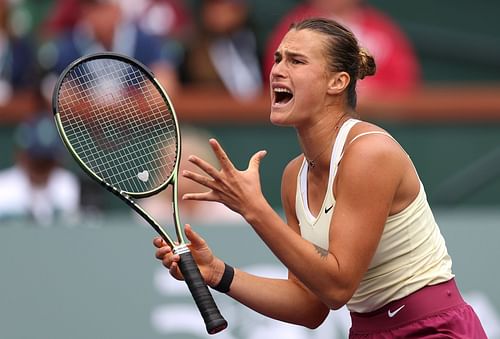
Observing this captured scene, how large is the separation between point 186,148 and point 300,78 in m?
2.92

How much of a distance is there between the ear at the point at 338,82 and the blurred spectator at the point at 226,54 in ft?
13.4

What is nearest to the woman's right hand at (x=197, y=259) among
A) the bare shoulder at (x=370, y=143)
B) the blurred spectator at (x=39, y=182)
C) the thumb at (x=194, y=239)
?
the thumb at (x=194, y=239)

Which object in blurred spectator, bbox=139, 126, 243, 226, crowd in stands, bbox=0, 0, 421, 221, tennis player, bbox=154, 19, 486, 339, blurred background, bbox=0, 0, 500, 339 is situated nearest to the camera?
tennis player, bbox=154, 19, 486, 339

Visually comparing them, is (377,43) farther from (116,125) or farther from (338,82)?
(338,82)

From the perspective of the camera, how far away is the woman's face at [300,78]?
3.88m

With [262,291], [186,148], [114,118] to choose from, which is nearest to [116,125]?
[114,118]

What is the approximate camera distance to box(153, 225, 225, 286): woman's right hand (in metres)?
3.89

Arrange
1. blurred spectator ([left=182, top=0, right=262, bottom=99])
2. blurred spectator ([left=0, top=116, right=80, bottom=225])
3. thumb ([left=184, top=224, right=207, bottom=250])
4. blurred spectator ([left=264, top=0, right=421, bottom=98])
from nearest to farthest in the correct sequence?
thumb ([left=184, top=224, right=207, bottom=250]) < blurred spectator ([left=0, top=116, right=80, bottom=225]) < blurred spectator ([left=264, top=0, right=421, bottom=98]) < blurred spectator ([left=182, top=0, right=262, bottom=99])

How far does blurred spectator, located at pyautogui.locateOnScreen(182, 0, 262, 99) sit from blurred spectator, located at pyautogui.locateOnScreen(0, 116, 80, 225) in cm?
127

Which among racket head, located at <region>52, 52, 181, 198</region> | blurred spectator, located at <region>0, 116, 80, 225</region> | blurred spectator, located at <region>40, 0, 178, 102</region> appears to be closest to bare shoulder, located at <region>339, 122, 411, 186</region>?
racket head, located at <region>52, 52, 181, 198</region>

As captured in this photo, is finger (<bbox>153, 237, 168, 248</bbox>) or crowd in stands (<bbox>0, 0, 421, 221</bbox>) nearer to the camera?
finger (<bbox>153, 237, 168, 248</bbox>)

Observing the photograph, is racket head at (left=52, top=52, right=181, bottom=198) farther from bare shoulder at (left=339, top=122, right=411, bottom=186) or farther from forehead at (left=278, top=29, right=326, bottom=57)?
bare shoulder at (left=339, top=122, right=411, bottom=186)

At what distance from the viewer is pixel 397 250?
3992 mm

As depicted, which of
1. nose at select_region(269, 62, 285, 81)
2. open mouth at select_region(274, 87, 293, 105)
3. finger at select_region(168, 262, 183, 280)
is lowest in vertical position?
finger at select_region(168, 262, 183, 280)
